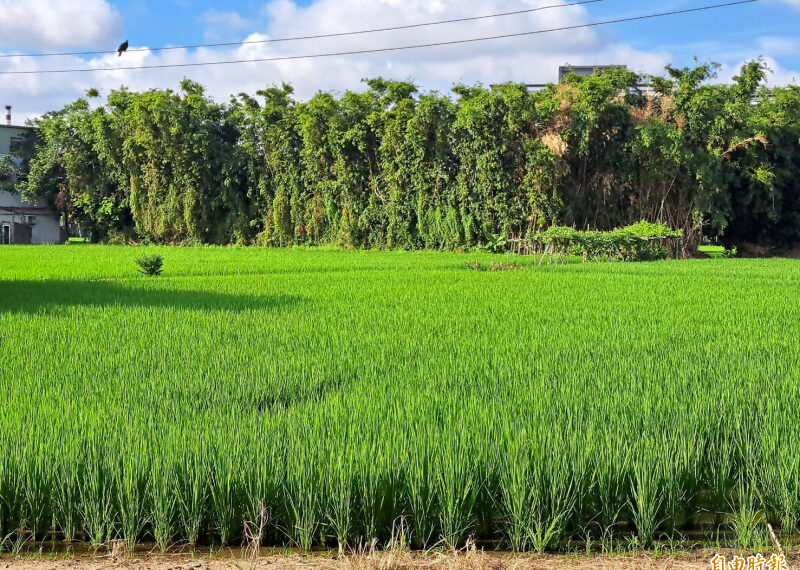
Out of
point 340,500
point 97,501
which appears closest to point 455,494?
point 340,500

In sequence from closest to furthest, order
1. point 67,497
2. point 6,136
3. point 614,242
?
point 67,497
point 614,242
point 6,136

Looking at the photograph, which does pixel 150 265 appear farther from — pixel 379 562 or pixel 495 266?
pixel 379 562

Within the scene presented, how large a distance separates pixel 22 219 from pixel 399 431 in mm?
31153

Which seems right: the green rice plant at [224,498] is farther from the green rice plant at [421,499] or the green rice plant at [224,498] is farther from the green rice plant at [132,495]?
the green rice plant at [421,499]

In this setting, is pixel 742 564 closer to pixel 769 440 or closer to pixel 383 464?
pixel 769 440

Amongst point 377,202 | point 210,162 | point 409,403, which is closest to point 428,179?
point 377,202

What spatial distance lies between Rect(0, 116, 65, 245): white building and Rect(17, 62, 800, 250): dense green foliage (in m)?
7.93

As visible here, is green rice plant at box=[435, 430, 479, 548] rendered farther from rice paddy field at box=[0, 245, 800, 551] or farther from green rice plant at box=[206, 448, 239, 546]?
green rice plant at box=[206, 448, 239, 546]

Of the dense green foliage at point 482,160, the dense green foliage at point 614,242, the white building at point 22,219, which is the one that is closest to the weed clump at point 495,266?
the dense green foliage at point 614,242

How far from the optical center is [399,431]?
311 cm

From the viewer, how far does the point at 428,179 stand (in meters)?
20.3

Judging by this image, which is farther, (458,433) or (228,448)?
(458,433)

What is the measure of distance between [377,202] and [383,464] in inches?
740

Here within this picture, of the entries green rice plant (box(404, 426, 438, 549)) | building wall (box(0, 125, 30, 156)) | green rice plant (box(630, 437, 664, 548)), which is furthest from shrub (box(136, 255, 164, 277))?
building wall (box(0, 125, 30, 156))
